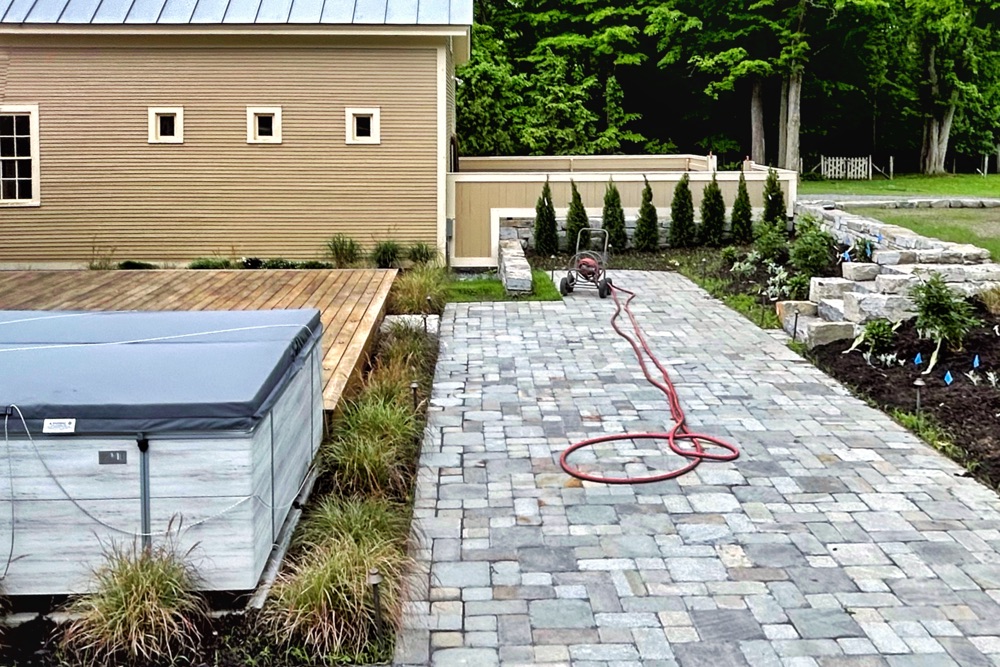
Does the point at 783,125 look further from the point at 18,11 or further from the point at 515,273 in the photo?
the point at 18,11

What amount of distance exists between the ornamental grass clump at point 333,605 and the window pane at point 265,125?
11487 millimetres

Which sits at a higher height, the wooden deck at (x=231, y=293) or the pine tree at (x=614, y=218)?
the pine tree at (x=614, y=218)

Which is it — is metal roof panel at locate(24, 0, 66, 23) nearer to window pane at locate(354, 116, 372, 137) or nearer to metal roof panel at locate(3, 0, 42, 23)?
metal roof panel at locate(3, 0, 42, 23)

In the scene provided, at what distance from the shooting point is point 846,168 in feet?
112

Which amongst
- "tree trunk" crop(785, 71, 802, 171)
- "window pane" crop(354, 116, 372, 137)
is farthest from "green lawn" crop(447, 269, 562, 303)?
"tree trunk" crop(785, 71, 802, 171)

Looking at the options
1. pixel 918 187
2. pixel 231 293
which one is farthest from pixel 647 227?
pixel 918 187

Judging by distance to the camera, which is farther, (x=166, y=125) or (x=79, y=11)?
(x=166, y=125)

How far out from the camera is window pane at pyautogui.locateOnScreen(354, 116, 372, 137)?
14734mm

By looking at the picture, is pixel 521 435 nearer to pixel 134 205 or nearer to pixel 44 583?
pixel 44 583

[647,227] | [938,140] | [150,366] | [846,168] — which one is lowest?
[150,366]

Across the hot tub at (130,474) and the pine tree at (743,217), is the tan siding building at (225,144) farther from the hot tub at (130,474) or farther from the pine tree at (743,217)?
the hot tub at (130,474)

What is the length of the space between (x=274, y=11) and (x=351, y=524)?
445 inches

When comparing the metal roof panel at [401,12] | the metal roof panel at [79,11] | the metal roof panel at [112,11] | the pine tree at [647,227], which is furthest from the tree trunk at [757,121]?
the metal roof panel at [79,11]

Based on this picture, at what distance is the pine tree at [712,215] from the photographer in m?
16.3
